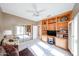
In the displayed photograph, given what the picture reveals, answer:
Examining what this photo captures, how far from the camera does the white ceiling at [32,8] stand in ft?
6.70

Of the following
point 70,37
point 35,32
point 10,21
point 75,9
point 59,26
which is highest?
point 75,9

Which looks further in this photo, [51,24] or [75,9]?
[51,24]

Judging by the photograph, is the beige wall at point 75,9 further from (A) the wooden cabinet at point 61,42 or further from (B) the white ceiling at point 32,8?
(A) the wooden cabinet at point 61,42

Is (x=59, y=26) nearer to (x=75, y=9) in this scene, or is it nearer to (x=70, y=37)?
(x=70, y=37)

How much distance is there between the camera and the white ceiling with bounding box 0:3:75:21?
6.70 feet

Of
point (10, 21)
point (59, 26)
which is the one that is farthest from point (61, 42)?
point (10, 21)

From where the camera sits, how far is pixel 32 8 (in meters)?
2.09

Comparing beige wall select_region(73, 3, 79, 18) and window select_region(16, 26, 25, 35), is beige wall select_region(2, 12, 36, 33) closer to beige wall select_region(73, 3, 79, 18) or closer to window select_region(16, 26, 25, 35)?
window select_region(16, 26, 25, 35)

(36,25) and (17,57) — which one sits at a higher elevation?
(36,25)

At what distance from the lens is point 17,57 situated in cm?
208

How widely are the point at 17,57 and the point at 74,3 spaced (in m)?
1.51

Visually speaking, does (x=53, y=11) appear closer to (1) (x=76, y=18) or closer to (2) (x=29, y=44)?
(1) (x=76, y=18)

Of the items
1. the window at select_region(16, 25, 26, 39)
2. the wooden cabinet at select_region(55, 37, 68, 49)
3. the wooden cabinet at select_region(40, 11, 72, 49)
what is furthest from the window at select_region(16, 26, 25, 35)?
the wooden cabinet at select_region(55, 37, 68, 49)

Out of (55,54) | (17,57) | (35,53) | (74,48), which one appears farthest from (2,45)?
(74,48)
